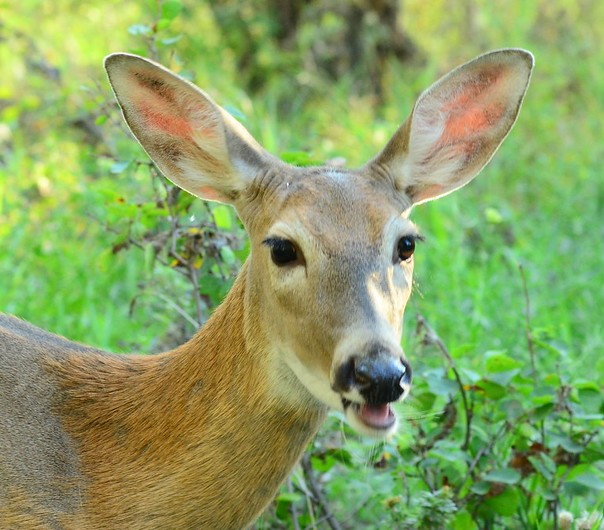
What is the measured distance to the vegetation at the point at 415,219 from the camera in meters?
4.32

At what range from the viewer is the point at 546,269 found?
6527 millimetres

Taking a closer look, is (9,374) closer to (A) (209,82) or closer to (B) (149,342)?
(B) (149,342)

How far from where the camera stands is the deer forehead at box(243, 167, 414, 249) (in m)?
3.27

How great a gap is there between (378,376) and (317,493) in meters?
1.62

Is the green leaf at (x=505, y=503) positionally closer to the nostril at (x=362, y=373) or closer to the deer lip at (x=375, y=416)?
the deer lip at (x=375, y=416)

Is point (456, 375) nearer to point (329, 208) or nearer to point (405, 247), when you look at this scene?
point (405, 247)

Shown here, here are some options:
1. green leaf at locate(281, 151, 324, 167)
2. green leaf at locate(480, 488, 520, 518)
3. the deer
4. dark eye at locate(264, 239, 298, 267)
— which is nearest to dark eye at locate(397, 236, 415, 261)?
the deer

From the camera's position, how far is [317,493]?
4438mm

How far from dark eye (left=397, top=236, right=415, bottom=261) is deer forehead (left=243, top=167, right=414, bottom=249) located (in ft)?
0.09

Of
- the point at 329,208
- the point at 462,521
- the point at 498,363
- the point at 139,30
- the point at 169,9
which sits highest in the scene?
the point at 169,9

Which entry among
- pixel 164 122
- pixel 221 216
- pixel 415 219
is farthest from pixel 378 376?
pixel 415 219

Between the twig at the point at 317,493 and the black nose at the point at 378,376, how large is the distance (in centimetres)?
147

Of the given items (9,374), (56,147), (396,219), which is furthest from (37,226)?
(396,219)

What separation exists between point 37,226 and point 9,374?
3.18m
